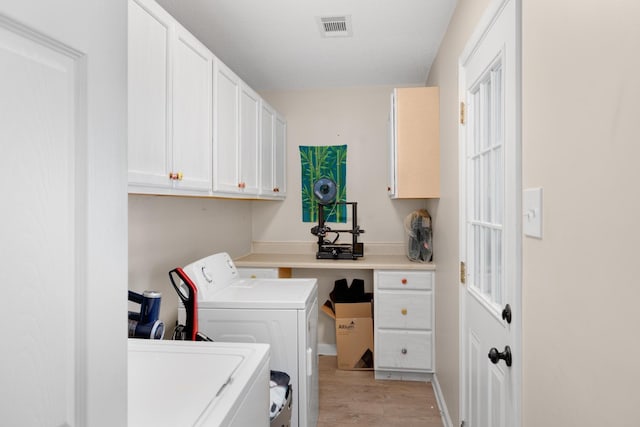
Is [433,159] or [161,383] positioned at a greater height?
[433,159]

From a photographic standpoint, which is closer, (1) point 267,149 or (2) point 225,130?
(2) point 225,130

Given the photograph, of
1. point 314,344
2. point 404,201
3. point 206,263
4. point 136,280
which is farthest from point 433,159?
point 136,280

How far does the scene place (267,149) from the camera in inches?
117

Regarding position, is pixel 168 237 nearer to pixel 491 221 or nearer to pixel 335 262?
pixel 335 262

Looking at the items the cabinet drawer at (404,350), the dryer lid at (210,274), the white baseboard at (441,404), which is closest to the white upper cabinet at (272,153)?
the dryer lid at (210,274)

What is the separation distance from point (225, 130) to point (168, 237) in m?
0.68

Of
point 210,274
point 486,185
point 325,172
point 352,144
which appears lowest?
point 210,274

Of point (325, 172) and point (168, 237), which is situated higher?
point (325, 172)

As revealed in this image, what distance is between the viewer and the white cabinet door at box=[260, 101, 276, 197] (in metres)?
2.82
